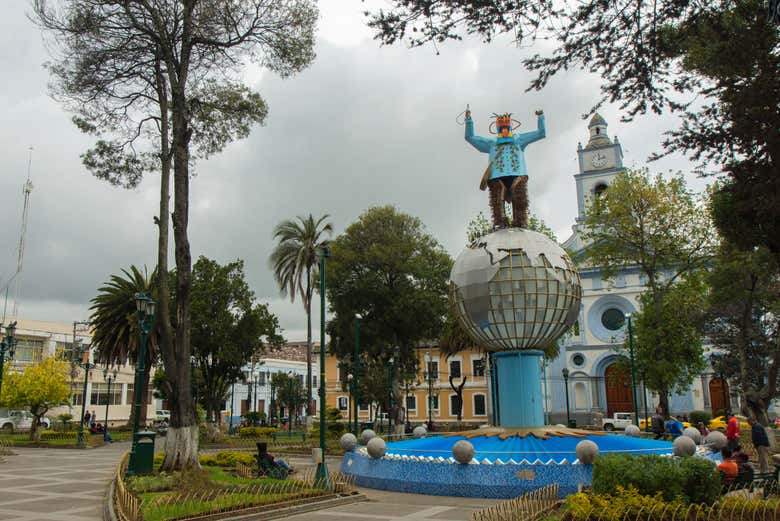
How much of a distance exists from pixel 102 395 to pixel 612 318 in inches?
2090

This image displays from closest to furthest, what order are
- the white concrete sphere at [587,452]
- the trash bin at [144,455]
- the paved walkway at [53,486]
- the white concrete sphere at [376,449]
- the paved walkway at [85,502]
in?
1. the paved walkway at [85,502]
2. the paved walkway at [53,486]
3. the white concrete sphere at [587,452]
4. the trash bin at [144,455]
5. the white concrete sphere at [376,449]

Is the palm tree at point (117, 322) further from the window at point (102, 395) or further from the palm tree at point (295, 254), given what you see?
the window at point (102, 395)

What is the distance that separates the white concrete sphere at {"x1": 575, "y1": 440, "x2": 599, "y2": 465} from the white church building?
38.1 metres

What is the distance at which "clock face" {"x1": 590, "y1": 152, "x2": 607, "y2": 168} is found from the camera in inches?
2285

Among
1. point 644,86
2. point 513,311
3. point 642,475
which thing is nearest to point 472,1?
point 644,86

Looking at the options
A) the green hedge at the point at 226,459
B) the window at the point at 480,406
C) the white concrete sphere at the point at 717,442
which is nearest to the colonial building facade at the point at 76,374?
the window at the point at 480,406

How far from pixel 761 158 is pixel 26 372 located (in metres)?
41.8

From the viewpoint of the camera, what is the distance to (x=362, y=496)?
49.2 ft

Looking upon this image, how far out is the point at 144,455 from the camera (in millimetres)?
16797

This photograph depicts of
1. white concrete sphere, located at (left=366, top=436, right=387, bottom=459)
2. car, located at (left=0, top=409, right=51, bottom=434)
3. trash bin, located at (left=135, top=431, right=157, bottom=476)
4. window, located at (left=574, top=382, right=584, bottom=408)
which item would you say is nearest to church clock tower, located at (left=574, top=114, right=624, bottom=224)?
window, located at (left=574, top=382, right=584, bottom=408)

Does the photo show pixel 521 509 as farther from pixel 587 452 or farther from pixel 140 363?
pixel 140 363

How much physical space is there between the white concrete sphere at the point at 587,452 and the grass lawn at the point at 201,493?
6.02m

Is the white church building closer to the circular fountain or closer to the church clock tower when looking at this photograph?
the church clock tower

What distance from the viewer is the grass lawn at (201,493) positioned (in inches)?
443
